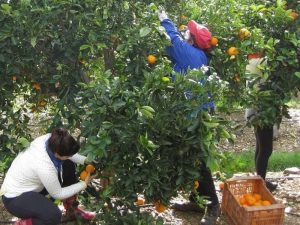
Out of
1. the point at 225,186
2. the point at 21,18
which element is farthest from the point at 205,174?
the point at 21,18

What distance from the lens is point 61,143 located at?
3.04 metres

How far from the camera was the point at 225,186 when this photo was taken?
150 inches

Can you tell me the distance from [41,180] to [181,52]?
3.92 feet

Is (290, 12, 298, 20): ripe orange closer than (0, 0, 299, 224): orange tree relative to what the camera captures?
No

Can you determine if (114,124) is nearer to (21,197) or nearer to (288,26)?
(21,197)

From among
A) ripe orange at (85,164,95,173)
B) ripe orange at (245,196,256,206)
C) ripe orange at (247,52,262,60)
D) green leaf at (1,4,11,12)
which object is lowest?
ripe orange at (245,196,256,206)

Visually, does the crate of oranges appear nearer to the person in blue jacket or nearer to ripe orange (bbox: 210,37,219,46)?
the person in blue jacket

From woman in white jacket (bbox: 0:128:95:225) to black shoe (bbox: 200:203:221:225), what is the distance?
99 cm

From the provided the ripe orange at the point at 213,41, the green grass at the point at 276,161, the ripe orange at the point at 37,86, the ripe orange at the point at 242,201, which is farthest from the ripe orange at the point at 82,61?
the green grass at the point at 276,161

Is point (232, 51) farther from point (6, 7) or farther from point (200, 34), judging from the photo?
point (6, 7)

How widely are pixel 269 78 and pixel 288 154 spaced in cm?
301

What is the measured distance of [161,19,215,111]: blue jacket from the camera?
309 cm

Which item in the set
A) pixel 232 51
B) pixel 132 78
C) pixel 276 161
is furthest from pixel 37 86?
pixel 276 161

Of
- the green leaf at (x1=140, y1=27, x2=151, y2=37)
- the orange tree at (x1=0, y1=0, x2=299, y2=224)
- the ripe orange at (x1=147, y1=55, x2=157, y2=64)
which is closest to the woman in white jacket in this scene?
the orange tree at (x1=0, y1=0, x2=299, y2=224)
